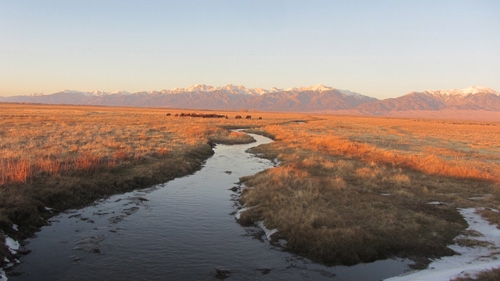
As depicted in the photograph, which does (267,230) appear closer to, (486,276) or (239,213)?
(239,213)

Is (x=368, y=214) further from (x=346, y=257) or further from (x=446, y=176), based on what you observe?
(x=446, y=176)

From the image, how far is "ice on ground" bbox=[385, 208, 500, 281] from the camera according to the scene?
36.2 ft

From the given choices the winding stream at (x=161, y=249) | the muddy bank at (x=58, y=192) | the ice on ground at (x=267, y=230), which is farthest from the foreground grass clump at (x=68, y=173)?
the ice on ground at (x=267, y=230)

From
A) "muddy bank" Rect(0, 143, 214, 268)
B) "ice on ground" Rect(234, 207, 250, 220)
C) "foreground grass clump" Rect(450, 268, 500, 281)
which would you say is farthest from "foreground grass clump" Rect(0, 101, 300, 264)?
"foreground grass clump" Rect(450, 268, 500, 281)

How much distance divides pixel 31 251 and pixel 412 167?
28126 mm

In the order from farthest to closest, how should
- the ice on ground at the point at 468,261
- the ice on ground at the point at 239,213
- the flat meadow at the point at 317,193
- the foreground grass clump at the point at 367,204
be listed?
the ice on ground at the point at 239,213
the flat meadow at the point at 317,193
the foreground grass clump at the point at 367,204
the ice on ground at the point at 468,261

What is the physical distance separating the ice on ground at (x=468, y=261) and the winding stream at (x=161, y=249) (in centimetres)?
96

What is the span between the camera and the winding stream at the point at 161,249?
1163 centimetres

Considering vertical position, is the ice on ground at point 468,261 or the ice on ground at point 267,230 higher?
the ice on ground at point 468,261

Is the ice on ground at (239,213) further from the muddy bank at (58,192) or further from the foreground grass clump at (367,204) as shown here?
the muddy bank at (58,192)

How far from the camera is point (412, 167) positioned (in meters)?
29.8

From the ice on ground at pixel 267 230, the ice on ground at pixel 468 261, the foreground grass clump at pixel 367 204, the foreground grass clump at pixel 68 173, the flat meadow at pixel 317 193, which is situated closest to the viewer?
the ice on ground at pixel 468 261

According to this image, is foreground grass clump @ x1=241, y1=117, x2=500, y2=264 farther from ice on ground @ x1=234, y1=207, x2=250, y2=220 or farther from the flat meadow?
ice on ground @ x1=234, y1=207, x2=250, y2=220

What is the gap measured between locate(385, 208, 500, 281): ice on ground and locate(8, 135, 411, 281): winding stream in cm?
96
